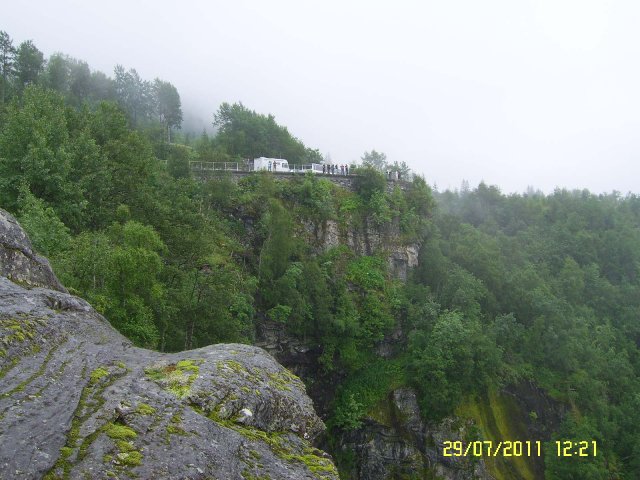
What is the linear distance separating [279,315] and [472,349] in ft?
39.8

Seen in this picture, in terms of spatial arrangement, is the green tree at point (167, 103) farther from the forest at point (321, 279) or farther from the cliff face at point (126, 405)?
the cliff face at point (126, 405)

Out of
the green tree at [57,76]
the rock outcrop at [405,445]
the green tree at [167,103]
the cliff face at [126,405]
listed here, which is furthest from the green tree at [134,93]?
the cliff face at [126,405]

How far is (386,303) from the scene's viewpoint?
3378cm

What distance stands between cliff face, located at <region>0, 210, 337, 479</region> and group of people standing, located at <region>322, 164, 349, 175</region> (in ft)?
110

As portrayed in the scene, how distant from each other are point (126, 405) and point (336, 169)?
1462 inches

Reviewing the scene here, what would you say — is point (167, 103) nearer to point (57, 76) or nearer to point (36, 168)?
point (57, 76)

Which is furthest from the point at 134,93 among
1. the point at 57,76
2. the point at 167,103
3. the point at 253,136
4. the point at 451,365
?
the point at 451,365

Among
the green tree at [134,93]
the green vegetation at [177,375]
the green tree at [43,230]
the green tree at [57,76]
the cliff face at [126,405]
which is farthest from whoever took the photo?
the green tree at [134,93]

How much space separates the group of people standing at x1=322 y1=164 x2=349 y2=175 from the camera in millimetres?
39875

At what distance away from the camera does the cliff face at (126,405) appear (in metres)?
3.91

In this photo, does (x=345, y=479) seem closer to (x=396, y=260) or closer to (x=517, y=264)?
(x=396, y=260)

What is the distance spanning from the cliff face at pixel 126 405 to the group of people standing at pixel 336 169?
33.6 m

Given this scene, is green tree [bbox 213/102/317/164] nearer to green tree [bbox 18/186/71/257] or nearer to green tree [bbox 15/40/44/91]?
green tree [bbox 15/40/44/91]

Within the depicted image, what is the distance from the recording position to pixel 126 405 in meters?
4.64
